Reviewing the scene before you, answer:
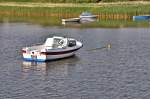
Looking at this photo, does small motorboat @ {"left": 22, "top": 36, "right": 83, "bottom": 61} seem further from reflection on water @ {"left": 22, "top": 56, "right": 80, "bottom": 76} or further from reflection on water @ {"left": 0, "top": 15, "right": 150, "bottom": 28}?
reflection on water @ {"left": 0, "top": 15, "right": 150, "bottom": 28}

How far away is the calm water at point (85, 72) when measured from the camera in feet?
162

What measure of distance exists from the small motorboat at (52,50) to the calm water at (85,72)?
2.39 ft

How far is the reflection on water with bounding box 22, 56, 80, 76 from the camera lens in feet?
196

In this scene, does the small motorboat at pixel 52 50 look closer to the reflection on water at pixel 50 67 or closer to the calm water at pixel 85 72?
the reflection on water at pixel 50 67

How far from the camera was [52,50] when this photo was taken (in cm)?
6606

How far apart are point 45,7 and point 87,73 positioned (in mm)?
87194

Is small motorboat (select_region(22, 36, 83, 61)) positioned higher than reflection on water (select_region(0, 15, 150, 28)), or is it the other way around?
small motorboat (select_region(22, 36, 83, 61))

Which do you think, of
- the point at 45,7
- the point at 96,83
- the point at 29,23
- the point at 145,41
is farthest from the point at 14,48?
the point at 45,7

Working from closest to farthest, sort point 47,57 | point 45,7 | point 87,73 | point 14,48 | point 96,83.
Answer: point 96,83, point 87,73, point 47,57, point 14,48, point 45,7

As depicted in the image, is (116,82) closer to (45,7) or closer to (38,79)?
(38,79)

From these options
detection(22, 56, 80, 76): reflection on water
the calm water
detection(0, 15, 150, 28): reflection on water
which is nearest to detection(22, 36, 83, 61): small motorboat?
detection(22, 56, 80, 76): reflection on water

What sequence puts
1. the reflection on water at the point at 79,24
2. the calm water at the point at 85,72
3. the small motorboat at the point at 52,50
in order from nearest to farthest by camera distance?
1. the calm water at the point at 85,72
2. the small motorboat at the point at 52,50
3. the reflection on water at the point at 79,24

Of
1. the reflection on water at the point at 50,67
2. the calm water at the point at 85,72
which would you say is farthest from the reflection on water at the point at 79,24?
the reflection on water at the point at 50,67

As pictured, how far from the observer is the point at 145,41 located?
87688mm
